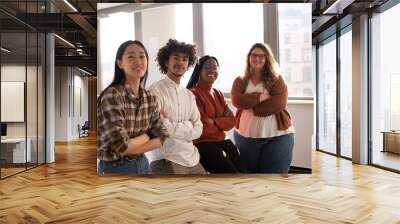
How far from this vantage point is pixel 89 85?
21000mm

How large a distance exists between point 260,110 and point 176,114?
1242mm

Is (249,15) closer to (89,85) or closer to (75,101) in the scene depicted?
(75,101)

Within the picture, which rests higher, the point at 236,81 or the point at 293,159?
the point at 236,81

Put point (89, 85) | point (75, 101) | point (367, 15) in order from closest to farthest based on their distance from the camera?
point (367, 15)
point (75, 101)
point (89, 85)

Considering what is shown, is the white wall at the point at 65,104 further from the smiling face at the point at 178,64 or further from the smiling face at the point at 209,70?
the smiling face at the point at 209,70

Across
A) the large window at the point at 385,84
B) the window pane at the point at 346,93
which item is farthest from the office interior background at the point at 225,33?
the window pane at the point at 346,93

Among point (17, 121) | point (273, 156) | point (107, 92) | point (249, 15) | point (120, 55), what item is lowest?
point (273, 156)

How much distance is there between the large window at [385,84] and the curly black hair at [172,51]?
3661 mm

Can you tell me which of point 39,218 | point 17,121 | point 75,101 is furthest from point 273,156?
point 75,101

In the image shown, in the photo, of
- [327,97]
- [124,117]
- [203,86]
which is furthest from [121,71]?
[327,97]

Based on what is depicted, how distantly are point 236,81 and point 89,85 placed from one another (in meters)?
16.3

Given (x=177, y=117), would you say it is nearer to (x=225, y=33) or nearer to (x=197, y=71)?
(x=197, y=71)

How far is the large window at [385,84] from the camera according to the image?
6998 millimetres

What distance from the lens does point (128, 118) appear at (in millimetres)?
5664
